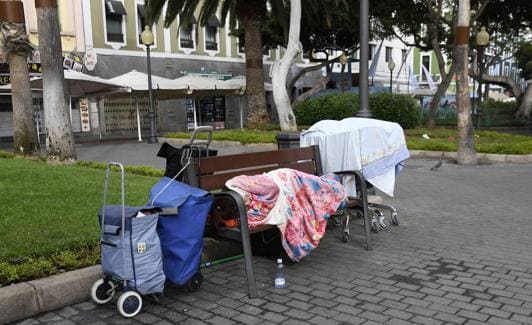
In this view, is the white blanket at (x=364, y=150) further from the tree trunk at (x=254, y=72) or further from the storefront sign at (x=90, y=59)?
the storefront sign at (x=90, y=59)

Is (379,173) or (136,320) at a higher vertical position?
(379,173)

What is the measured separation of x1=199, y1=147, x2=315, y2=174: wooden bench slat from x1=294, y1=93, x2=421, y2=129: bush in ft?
44.2

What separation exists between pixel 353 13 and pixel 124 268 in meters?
24.5

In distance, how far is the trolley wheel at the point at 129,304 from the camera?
11.7 ft

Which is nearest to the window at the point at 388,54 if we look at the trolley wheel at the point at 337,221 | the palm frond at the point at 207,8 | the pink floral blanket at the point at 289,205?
the palm frond at the point at 207,8

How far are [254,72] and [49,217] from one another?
15.3 m

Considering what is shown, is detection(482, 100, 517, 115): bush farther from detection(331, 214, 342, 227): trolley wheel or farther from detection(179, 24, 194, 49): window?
detection(331, 214, 342, 227): trolley wheel

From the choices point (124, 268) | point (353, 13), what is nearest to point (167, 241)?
point (124, 268)

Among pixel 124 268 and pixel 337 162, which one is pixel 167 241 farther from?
pixel 337 162

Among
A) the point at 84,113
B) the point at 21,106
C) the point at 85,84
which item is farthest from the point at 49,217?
the point at 84,113

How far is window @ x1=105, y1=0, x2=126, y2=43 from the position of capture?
25578mm

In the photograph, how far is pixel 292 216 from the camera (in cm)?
447

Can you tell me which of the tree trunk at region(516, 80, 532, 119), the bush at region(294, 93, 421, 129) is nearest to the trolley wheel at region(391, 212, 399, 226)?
the bush at region(294, 93, 421, 129)

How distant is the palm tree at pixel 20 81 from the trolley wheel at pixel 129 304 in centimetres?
875
